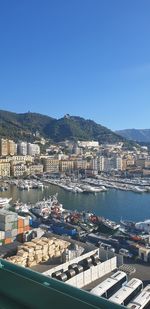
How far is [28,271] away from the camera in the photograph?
58cm

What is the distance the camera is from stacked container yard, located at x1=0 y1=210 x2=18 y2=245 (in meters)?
6.12

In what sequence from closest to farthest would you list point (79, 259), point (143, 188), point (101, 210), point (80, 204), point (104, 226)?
point (79, 259), point (104, 226), point (101, 210), point (80, 204), point (143, 188)

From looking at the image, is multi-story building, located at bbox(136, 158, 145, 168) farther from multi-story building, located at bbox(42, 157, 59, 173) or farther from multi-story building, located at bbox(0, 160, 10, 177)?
multi-story building, located at bbox(0, 160, 10, 177)

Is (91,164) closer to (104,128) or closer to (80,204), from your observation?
(80,204)

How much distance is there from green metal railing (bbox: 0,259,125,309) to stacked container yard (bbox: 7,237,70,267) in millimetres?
4223

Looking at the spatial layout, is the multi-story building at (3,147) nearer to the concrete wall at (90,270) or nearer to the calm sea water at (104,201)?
the calm sea water at (104,201)

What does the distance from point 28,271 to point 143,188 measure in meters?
17.3

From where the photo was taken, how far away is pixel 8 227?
246 inches

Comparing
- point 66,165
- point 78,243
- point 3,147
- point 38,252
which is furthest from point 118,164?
point 38,252

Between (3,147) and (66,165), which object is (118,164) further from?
(3,147)

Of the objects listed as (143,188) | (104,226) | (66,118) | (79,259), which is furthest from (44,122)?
(79,259)

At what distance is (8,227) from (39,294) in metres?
5.94

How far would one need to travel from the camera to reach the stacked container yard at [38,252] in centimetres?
473

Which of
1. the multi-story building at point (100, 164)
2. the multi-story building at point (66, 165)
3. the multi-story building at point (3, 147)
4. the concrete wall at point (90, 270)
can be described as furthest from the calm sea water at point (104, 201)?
the multi-story building at point (3, 147)
